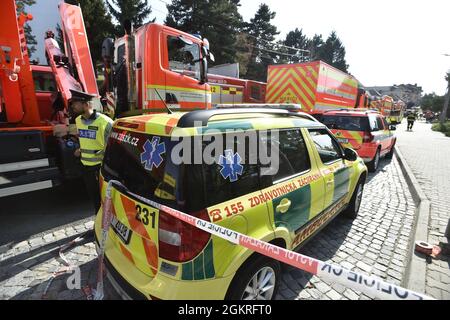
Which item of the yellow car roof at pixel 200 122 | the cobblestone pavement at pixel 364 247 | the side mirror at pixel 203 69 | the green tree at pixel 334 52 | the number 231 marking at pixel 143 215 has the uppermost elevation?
the green tree at pixel 334 52

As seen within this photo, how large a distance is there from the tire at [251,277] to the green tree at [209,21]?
103ft

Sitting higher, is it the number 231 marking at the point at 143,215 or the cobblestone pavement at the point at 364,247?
the number 231 marking at the point at 143,215

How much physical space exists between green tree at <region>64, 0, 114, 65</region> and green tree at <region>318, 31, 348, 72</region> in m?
64.6

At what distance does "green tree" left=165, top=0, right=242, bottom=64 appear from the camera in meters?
30.2

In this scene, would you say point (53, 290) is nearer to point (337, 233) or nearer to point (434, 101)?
point (337, 233)

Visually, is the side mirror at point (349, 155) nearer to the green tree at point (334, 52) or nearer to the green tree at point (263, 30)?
the green tree at point (263, 30)

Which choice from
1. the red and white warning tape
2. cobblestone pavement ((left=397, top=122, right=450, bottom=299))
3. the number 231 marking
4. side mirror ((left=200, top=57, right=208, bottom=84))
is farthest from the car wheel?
side mirror ((left=200, top=57, right=208, bottom=84))

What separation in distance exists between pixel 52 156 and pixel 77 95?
1360 mm

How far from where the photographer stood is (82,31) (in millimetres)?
5094

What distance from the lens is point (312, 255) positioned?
3.36 metres

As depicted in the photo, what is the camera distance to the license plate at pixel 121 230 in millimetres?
2052

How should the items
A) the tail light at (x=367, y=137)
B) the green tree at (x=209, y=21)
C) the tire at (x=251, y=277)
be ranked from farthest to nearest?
the green tree at (x=209, y=21) → the tail light at (x=367, y=137) → the tire at (x=251, y=277)

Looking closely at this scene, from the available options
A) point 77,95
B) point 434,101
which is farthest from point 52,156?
point 434,101

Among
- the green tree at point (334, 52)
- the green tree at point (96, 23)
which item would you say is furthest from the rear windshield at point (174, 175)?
the green tree at point (334, 52)
